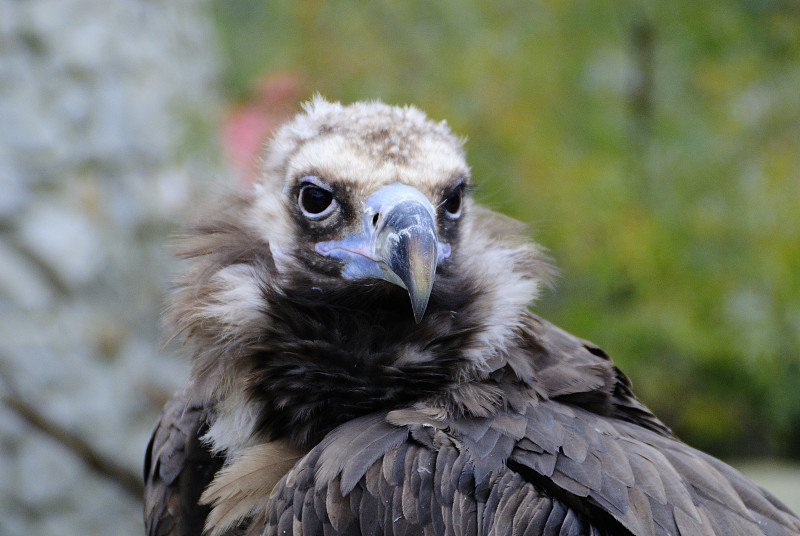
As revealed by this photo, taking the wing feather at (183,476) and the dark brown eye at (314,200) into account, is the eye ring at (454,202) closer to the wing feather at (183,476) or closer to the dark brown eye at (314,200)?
the dark brown eye at (314,200)

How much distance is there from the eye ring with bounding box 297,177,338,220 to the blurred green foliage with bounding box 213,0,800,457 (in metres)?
2.30

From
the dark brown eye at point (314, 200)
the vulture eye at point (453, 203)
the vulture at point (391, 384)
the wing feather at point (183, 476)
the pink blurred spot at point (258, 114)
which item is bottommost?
the wing feather at point (183, 476)

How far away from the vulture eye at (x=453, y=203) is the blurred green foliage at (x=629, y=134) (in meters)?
2.16

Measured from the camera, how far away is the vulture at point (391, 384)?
1493mm

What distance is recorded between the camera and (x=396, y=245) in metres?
1.58

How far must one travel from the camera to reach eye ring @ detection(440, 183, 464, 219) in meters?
1.87

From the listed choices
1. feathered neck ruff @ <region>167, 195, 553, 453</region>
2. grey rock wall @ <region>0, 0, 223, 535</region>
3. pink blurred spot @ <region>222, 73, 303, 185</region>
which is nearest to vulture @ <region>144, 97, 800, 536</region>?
feathered neck ruff @ <region>167, 195, 553, 453</region>

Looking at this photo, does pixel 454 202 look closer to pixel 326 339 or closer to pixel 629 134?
pixel 326 339

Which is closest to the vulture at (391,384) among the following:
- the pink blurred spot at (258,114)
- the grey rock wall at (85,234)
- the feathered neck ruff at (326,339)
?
the feathered neck ruff at (326,339)

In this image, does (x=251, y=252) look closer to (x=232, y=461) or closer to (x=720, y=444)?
(x=232, y=461)

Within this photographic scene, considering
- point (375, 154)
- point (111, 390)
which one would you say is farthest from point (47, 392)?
point (375, 154)

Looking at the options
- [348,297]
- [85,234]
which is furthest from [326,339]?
[85,234]

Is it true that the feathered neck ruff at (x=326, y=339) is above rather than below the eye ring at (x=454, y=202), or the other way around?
below

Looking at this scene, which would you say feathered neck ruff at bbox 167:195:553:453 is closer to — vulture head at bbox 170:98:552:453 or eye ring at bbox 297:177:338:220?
vulture head at bbox 170:98:552:453
